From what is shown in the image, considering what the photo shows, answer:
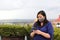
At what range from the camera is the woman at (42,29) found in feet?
16.6

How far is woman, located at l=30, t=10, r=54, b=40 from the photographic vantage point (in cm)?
505

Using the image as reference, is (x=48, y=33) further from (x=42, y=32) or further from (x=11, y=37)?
(x=11, y=37)

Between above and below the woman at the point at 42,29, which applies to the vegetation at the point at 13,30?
below

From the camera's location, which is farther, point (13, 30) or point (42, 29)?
point (13, 30)

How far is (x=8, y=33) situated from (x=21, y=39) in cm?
57

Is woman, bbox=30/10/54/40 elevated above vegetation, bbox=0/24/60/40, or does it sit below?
above

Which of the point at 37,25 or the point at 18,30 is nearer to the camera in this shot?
the point at 37,25

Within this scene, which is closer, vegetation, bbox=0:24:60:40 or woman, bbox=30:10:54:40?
woman, bbox=30:10:54:40

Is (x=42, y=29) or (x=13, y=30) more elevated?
(x=42, y=29)

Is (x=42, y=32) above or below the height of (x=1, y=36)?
above

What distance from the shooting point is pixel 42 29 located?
5113mm

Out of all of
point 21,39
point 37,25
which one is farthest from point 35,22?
point 21,39

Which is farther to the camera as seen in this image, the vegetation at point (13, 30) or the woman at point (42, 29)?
the vegetation at point (13, 30)

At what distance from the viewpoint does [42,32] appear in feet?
16.6
